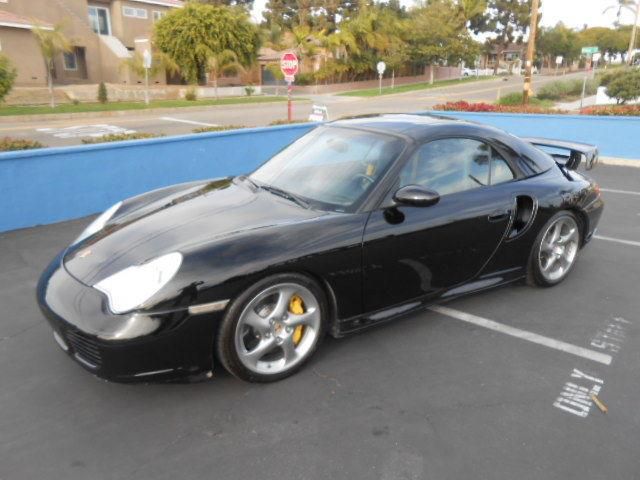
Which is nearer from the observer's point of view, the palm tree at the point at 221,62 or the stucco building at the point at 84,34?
the stucco building at the point at 84,34

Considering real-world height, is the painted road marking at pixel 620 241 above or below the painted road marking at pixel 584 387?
above

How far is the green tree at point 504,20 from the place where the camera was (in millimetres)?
76375

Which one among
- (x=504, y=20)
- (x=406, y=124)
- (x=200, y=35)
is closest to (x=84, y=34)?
(x=200, y=35)

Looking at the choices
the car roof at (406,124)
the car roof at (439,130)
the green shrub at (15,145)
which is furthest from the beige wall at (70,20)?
the car roof at (439,130)

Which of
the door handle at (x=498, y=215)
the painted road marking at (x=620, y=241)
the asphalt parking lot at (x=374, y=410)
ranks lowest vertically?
the asphalt parking lot at (x=374, y=410)

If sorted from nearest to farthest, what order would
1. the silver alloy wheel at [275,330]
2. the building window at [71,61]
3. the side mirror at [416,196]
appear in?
the silver alloy wheel at [275,330]
the side mirror at [416,196]
the building window at [71,61]

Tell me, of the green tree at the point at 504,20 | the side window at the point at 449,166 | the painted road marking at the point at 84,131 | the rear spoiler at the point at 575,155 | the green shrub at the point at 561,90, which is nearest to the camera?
the side window at the point at 449,166

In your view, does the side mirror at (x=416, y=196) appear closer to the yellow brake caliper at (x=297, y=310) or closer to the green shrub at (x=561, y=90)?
the yellow brake caliper at (x=297, y=310)

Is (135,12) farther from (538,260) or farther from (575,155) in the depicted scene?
(538,260)

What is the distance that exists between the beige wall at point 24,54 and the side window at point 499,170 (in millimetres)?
31830

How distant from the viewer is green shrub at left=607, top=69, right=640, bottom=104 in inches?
814

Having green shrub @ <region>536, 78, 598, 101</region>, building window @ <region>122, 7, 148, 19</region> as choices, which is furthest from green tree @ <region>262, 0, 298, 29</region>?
green shrub @ <region>536, 78, 598, 101</region>

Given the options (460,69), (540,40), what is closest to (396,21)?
(460,69)

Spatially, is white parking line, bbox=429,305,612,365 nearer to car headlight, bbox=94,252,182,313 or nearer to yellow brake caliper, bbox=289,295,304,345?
yellow brake caliper, bbox=289,295,304,345
